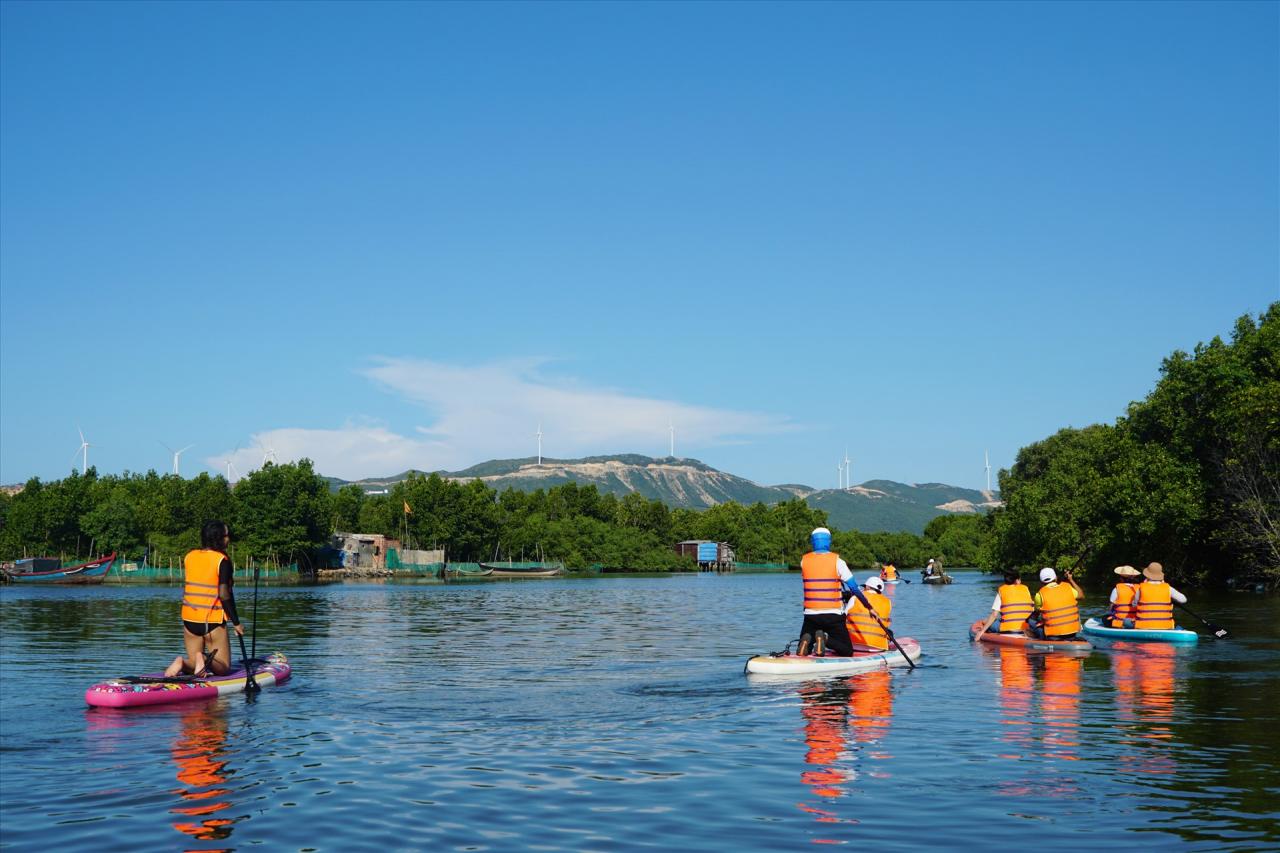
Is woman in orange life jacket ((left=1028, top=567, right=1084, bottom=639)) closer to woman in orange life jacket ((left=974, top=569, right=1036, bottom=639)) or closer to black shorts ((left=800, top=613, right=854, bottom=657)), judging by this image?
woman in orange life jacket ((left=974, top=569, right=1036, bottom=639))

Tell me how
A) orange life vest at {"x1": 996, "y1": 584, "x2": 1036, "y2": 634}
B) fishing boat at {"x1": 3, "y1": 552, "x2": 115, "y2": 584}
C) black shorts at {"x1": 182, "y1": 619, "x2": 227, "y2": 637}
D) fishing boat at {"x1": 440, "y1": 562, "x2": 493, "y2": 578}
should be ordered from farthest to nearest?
fishing boat at {"x1": 440, "y1": 562, "x2": 493, "y2": 578}
fishing boat at {"x1": 3, "y1": 552, "x2": 115, "y2": 584}
orange life vest at {"x1": 996, "y1": 584, "x2": 1036, "y2": 634}
black shorts at {"x1": 182, "y1": 619, "x2": 227, "y2": 637}

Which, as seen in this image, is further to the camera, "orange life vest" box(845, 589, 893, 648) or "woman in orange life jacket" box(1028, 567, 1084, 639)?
"woman in orange life jacket" box(1028, 567, 1084, 639)

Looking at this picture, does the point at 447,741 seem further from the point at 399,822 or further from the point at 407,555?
the point at 407,555

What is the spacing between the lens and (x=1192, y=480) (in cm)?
8231

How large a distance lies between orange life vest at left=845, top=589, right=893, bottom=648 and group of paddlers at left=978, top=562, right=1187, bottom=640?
18.7 feet

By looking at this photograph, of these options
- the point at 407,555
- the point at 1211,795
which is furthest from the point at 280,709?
the point at 407,555

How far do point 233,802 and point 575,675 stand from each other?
15977mm

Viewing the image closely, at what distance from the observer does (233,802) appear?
13.8 meters

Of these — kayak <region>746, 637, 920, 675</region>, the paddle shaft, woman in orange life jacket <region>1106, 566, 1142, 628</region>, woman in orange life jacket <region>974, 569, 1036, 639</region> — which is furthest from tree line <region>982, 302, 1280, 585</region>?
the paddle shaft

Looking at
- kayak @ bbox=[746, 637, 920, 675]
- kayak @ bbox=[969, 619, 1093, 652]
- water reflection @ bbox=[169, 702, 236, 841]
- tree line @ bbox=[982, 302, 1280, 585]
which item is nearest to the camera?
water reflection @ bbox=[169, 702, 236, 841]

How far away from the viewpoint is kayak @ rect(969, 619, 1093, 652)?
32.6m

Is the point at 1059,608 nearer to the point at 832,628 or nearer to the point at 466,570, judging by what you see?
the point at 832,628

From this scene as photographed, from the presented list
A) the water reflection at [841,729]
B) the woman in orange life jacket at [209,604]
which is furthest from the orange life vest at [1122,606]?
the woman in orange life jacket at [209,604]

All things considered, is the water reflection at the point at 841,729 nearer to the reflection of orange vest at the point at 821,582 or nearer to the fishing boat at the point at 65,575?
the reflection of orange vest at the point at 821,582
